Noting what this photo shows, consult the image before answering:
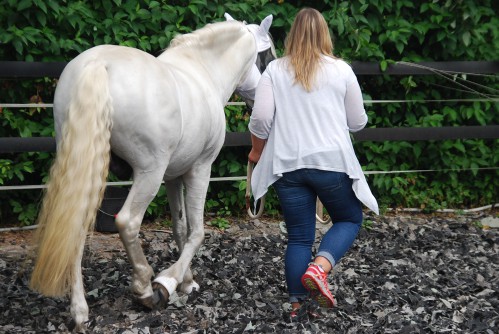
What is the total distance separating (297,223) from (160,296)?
0.84 metres

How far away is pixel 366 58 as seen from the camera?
757cm

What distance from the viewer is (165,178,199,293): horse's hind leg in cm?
528

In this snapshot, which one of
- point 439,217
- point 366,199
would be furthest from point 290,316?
point 439,217

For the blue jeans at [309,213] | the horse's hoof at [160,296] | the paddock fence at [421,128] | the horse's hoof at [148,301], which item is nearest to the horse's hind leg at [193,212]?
the horse's hoof at [160,296]

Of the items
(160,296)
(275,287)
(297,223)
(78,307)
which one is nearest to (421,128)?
(275,287)

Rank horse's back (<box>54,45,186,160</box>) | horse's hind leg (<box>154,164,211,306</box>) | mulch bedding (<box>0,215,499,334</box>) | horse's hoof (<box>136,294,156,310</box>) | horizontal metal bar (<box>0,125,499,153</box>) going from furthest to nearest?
horizontal metal bar (<box>0,125,499,153</box>) < horse's hind leg (<box>154,164,211,306</box>) < horse's hoof (<box>136,294,156,310</box>) < mulch bedding (<box>0,215,499,334</box>) < horse's back (<box>54,45,186,160</box>)

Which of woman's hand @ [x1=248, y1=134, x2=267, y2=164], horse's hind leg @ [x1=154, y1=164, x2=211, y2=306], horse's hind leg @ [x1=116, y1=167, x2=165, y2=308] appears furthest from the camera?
horse's hind leg @ [x1=154, y1=164, x2=211, y2=306]

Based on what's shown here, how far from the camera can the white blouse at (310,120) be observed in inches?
182

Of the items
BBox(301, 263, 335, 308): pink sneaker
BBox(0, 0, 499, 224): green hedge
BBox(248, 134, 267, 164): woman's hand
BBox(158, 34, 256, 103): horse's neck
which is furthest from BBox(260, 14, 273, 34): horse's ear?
BBox(301, 263, 335, 308): pink sneaker

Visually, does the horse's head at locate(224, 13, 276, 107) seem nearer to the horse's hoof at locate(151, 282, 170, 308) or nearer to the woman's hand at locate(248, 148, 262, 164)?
the woman's hand at locate(248, 148, 262, 164)

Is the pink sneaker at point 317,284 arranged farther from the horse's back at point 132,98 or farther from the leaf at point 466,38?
the leaf at point 466,38

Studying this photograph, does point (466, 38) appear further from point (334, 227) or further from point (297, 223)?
point (297, 223)

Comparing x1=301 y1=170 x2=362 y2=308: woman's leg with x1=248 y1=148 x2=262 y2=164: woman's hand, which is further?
x1=248 y1=148 x2=262 y2=164: woman's hand

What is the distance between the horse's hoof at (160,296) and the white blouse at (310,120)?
778mm
